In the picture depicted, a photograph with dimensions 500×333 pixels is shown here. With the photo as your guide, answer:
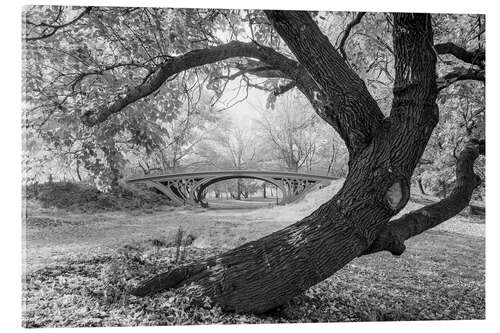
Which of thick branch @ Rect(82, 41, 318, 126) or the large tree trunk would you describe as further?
thick branch @ Rect(82, 41, 318, 126)

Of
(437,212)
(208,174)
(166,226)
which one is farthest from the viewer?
(208,174)

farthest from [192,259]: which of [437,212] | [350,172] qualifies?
[437,212]

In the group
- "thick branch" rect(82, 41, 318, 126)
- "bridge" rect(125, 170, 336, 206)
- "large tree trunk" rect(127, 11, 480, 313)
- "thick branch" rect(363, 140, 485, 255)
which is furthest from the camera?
"bridge" rect(125, 170, 336, 206)

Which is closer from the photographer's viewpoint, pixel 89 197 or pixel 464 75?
pixel 464 75

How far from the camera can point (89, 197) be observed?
2.90 meters

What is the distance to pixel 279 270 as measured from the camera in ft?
6.94

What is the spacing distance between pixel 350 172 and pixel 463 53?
1.43 m

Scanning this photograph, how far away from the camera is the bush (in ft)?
8.66

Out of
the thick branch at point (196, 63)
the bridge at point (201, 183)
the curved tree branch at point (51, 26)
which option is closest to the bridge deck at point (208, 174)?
the bridge at point (201, 183)

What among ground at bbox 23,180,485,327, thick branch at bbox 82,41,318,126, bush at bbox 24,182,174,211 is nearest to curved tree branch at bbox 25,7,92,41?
thick branch at bbox 82,41,318,126

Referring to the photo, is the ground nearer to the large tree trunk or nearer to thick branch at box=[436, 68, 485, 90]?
the large tree trunk

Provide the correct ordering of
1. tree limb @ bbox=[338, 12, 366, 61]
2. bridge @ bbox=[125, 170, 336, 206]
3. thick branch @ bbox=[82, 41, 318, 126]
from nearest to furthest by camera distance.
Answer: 1. thick branch @ bbox=[82, 41, 318, 126]
2. tree limb @ bbox=[338, 12, 366, 61]
3. bridge @ bbox=[125, 170, 336, 206]

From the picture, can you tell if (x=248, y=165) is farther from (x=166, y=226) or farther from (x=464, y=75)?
(x=464, y=75)

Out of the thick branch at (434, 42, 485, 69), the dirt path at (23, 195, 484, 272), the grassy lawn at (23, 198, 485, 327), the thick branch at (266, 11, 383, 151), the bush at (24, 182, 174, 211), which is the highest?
the thick branch at (434, 42, 485, 69)
